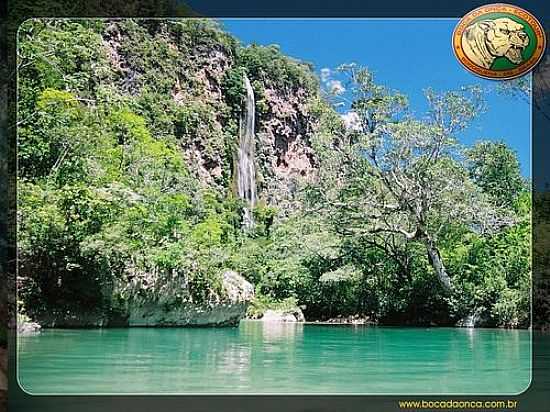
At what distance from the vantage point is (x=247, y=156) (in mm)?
12391

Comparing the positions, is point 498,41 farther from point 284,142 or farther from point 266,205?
point 284,142

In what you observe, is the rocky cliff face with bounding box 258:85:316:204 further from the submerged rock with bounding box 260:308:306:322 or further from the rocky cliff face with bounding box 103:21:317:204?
the submerged rock with bounding box 260:308:306:322

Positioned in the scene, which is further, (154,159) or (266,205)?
(266,205)

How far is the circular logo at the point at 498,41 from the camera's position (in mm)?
5391

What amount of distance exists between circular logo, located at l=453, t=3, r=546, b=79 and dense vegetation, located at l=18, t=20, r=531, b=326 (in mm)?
4010

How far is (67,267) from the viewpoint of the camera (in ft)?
27.2

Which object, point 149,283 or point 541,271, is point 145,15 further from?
point 541,271

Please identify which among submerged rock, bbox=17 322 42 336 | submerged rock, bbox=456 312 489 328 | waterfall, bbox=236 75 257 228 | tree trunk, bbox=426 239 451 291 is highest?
waterfall, bbox=236 75 257 228

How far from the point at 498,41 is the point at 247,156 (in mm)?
7285

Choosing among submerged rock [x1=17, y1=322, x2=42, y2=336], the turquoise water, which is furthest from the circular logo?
submerged rock [x1=17, y1=322, x2=42, y2=336]

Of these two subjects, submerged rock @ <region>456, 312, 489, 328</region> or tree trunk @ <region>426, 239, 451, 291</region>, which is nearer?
submerged rock @ <region>456, 312, 489, 328</region>

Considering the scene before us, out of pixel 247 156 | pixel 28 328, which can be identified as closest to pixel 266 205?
pixel 247 156

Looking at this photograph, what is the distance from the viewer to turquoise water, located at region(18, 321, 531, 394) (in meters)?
5.09

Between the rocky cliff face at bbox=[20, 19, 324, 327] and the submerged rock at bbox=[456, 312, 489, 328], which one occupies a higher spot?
the rocky cliff face at bbox=[20, 19, 324, 327]
